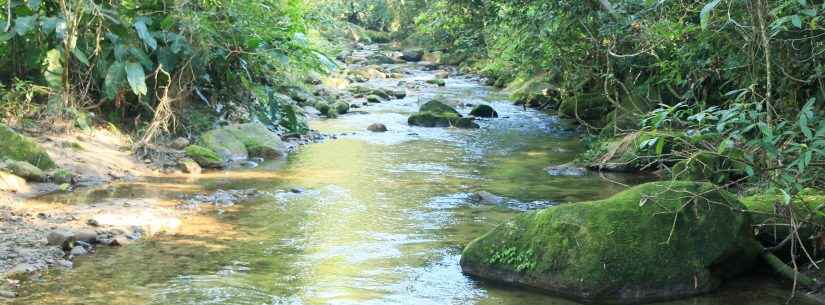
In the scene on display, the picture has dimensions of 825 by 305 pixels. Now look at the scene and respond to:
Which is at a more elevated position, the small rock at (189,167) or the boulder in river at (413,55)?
the boulder in river at (413,55)

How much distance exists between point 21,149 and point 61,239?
278 cm

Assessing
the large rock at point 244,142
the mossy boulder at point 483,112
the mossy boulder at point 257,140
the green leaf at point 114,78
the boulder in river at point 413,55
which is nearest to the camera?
the green leaf at point 114,78

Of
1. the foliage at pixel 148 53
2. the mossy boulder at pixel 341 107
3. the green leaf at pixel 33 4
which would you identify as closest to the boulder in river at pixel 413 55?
the mossy boulder at pixel 341 107

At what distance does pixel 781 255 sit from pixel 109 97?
297 inches

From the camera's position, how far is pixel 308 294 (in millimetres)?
5777

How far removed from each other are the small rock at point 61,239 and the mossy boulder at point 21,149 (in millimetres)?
2544

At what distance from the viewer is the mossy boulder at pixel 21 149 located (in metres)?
8.73

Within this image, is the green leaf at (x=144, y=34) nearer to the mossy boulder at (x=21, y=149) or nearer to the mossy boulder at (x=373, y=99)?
the mossy boulder at (x=21, y=149)

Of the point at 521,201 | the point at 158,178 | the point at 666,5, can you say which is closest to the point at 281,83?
the point at 158,178

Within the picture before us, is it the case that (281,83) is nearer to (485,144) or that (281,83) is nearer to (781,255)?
(485,144)

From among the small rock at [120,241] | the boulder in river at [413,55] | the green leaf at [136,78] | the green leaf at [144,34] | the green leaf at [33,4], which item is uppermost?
the green leaf at [33,4]

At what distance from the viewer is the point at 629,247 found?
19.3 ft

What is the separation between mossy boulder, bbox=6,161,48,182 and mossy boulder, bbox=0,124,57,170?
151 mm

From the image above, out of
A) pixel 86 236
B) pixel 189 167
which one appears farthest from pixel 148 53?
pixel 86 236
